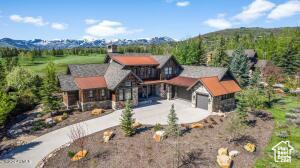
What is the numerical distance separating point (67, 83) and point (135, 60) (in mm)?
13719

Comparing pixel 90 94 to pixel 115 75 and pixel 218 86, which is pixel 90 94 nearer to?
pixel 115 75

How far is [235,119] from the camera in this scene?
27703 millimetres

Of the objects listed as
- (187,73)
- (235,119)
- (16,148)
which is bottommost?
(16,148)

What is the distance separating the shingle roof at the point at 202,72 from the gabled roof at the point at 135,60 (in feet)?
20.7

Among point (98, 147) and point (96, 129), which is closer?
point (98, 147)

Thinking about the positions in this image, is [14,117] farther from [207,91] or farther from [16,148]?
[207,91]

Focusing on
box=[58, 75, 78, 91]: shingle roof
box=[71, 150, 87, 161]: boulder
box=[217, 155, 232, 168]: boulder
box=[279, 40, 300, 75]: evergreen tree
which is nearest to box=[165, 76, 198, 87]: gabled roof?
box=[58, 75, 78, 91]: shingle roof

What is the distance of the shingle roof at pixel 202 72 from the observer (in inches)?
1646

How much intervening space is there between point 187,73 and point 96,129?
77.5ft

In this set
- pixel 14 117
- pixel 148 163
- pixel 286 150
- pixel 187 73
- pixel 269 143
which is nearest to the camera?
pixel 148 163

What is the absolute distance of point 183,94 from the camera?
4556cm

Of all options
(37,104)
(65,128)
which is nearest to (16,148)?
(65,128)

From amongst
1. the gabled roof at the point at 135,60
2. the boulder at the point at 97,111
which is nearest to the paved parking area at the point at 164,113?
the boulder at the point at 97,111

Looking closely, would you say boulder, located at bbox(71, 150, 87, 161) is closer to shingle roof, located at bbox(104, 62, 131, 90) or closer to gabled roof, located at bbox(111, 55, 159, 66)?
shingle roof, located at bbox(104, 62, 131, 90)
